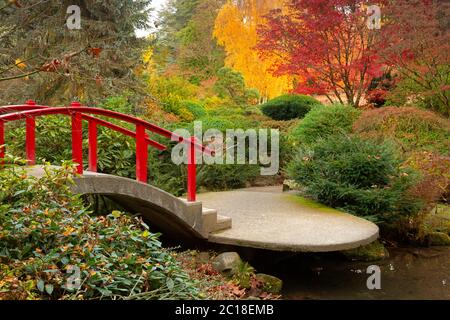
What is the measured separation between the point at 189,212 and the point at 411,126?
666 cm

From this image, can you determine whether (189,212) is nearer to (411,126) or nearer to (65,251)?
(65,251)

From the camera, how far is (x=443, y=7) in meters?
12.5

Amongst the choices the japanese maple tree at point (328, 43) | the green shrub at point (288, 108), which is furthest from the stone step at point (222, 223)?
the green shrub at point (288, 108)

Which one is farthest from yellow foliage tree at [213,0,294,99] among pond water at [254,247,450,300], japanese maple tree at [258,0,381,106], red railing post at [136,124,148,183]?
red railing post at [136,124,148,183]

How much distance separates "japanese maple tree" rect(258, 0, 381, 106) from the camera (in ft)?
44.2

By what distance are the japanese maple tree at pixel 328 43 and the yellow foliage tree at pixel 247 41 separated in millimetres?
7330

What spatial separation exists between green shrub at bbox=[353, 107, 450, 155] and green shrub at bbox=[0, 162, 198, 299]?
23.8ft

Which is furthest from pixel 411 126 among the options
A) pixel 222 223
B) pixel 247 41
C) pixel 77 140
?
pixel 247 41

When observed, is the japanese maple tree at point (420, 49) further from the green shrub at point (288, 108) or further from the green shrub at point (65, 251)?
the green shrub at point (65, 251)

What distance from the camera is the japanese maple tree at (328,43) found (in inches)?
531

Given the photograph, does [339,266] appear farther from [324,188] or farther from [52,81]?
[52,81]
